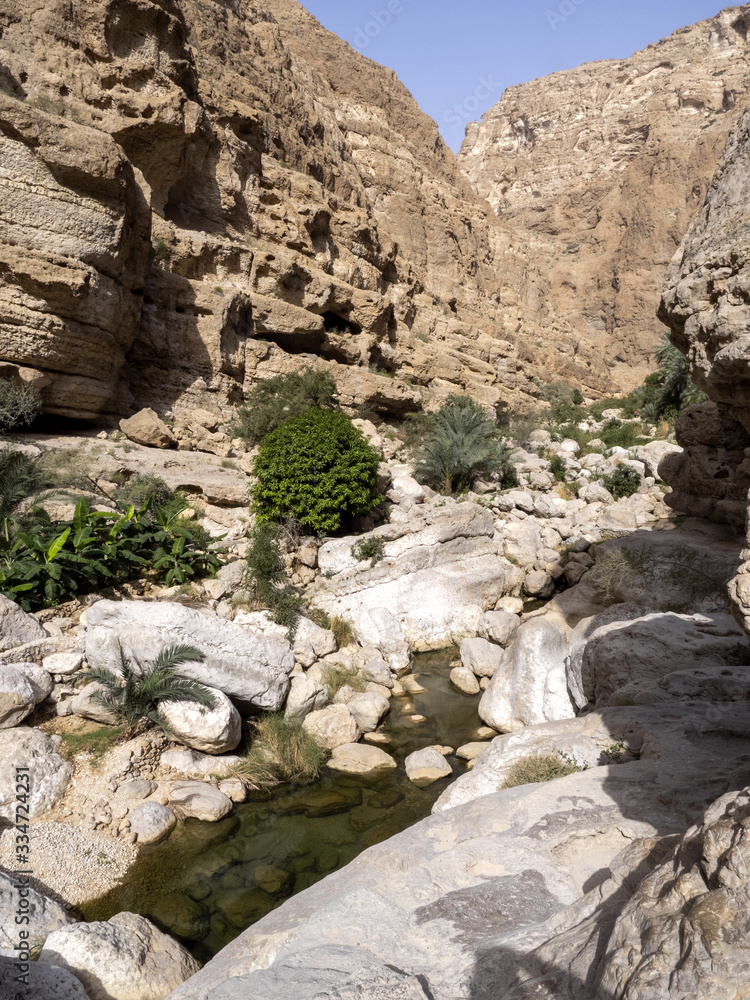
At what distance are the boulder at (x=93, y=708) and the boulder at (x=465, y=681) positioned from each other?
5.02m

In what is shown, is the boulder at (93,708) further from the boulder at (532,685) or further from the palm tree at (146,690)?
the boulder at (532,685)

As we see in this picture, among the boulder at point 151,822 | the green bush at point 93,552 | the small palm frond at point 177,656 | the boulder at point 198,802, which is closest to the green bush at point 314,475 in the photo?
the green bush at point 93,552

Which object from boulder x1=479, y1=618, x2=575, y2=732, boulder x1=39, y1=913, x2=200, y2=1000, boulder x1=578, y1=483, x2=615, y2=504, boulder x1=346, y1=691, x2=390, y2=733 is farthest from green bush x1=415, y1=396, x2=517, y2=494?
boulder x1=39, y1=913, x2=200, y2=1000

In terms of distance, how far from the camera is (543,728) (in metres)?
5.73

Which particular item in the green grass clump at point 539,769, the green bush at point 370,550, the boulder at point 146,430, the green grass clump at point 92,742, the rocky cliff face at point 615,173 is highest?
the rocky cliff face at point 615,173

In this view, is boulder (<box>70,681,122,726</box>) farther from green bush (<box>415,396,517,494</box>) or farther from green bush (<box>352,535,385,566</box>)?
green bush (<box>415,396,517,494</box>)

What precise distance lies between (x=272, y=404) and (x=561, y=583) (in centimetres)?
897

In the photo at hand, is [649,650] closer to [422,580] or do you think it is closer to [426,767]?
[426,767]

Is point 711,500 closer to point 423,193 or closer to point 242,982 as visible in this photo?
point 242,982

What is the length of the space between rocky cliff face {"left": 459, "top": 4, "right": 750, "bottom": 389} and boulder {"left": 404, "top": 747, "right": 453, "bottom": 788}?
1473 inches

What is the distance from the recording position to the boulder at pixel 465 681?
28.6ft

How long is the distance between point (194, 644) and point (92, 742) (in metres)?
1.49

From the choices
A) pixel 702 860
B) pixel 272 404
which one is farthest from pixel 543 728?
pixel 272 404

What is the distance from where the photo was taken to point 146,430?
540 inches
